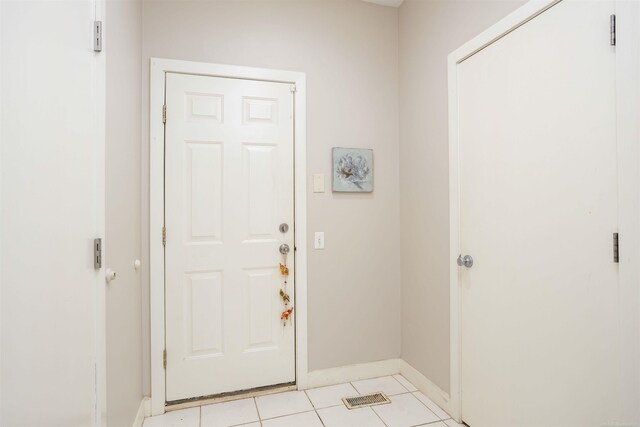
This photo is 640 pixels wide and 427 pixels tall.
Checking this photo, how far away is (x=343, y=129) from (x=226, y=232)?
1068 millimetres

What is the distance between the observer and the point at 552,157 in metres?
1.37

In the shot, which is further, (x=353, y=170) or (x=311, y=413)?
(x=353, y=170)

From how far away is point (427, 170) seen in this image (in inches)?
84.9

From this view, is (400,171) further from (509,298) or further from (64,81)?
(64,81)

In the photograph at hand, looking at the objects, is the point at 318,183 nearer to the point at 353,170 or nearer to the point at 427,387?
the point at 353,170

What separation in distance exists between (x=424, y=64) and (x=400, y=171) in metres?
0.73

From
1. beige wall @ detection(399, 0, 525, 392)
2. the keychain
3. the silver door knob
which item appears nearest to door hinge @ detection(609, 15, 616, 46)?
beige wall @ detection(399, 0, 525, 392)

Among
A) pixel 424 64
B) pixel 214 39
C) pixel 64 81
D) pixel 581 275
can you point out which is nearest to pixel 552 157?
pixel 581 275

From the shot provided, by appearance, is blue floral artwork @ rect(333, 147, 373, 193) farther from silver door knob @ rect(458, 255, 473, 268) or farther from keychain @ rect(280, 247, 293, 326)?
silver door knob @ rect(458, 255, 473, 268)

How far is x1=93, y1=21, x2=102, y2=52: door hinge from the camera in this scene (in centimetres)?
117

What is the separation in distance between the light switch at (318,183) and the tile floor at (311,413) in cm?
134

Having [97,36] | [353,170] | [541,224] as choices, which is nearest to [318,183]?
[353,170]

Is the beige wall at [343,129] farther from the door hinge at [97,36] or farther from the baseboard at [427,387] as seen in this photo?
the door hinge at [97,36]

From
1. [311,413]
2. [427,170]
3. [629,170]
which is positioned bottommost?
[311,413]
